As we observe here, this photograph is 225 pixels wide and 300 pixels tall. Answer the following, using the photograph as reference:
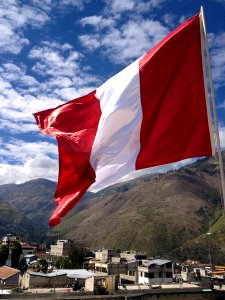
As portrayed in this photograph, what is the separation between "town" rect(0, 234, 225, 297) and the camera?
4156cm

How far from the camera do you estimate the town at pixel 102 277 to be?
136 ft

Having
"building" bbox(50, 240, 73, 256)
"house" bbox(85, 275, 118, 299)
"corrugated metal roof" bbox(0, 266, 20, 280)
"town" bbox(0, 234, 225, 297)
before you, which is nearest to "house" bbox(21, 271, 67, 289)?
"town" bbox(0, 234, 225, 297)

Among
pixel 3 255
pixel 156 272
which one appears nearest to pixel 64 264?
pixel 3 255

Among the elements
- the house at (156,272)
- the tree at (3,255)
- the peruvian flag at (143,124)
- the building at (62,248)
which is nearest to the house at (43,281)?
the house at (156,272)

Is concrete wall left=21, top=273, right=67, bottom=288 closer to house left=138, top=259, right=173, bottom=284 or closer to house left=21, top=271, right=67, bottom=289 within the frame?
house left=21, top=271, right=67, bottom=289

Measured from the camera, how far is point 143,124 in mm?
11688

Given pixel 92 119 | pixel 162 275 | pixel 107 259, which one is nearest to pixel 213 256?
pixel 107 259

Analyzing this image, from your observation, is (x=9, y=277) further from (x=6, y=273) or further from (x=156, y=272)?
(x=156, y=272)

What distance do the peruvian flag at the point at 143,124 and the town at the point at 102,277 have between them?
93.6 ft

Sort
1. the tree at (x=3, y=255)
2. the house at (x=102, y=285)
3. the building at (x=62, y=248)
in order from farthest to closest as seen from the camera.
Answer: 1. the building at (x=62, y=248)
2. the tree at (x=3, y=255)
3. the house at (x=102, y=285)

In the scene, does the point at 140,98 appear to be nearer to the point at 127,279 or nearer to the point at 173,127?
the point at 173,127

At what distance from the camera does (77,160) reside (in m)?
11.8

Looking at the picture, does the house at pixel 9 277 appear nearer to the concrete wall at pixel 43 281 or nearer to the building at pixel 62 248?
the concrete wall at pixel 43 281

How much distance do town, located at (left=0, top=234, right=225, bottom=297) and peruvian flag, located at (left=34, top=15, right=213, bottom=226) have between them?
28.5 metres
